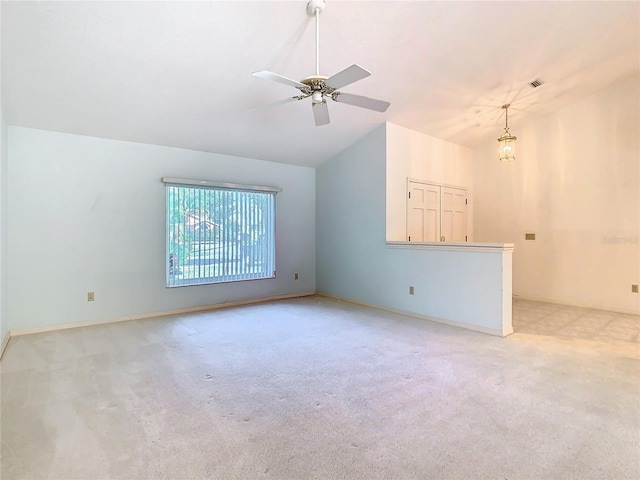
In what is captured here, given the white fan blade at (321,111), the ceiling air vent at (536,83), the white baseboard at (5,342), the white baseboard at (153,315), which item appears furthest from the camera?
the ceiling air vent at (536,83)

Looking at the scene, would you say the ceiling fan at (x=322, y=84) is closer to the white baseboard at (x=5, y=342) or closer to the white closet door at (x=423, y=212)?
the white closet door at (x=423, y=212)

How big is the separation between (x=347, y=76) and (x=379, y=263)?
3245 mm

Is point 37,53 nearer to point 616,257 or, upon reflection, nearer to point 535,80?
point 535,80

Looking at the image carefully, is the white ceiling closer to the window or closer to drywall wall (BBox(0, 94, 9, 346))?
drywall wall (BBox(0, 94, 9, 346))

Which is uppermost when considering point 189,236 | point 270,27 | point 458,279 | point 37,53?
point 270,27

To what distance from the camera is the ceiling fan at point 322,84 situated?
2.25m

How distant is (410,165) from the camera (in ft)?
17.2

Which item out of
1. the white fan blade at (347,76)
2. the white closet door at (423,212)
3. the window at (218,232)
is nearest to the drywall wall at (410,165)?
the white closet door at (423,212)

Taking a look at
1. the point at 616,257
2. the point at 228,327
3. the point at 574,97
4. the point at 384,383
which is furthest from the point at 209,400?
the point at 574,97

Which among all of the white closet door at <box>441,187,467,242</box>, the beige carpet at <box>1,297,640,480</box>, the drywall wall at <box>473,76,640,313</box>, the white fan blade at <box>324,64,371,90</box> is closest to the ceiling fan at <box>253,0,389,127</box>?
the white fan blade at <box>324,64,371,90</box>

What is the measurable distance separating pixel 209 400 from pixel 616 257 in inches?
228

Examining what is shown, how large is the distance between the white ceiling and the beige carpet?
257 centimetres

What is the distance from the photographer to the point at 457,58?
358 cm

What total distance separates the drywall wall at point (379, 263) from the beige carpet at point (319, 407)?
46 centimetres
